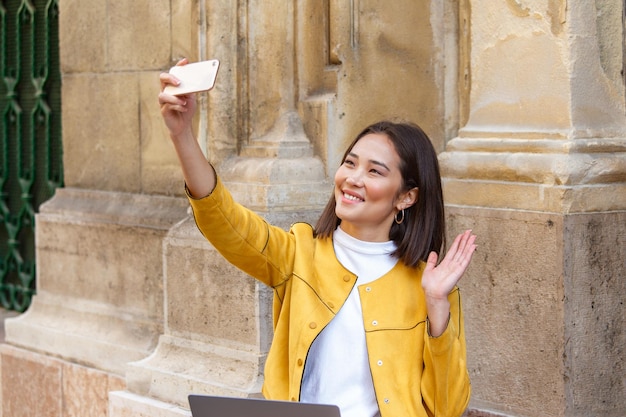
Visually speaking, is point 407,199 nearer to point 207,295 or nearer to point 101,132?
point 207,295

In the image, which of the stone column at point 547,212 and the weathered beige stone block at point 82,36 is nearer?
the stone column at point 547,212

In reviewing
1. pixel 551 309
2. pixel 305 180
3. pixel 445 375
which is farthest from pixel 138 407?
pixel 445 375

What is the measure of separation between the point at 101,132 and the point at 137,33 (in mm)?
596

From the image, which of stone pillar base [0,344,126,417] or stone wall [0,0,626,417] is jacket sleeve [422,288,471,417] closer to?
stone wall [0,0,626,417]

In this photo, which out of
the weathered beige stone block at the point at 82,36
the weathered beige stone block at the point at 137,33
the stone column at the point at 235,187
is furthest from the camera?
the weathered beige stone block at the point at 82,36

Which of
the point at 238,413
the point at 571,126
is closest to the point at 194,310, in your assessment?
the point at 571,126

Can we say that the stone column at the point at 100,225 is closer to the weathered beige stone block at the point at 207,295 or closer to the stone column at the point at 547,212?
the weathered beige stone block at the point at 207,295

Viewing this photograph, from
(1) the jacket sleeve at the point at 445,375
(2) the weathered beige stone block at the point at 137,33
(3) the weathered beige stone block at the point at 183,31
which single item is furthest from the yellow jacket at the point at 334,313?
(2) the weathered beige stone block at the point at 137,33

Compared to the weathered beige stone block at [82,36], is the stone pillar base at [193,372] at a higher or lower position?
lower

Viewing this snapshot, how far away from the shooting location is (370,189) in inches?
123

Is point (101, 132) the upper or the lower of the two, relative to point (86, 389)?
upper

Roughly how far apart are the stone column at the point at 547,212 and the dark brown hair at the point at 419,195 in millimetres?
1161

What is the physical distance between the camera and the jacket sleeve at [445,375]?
9.64 ft

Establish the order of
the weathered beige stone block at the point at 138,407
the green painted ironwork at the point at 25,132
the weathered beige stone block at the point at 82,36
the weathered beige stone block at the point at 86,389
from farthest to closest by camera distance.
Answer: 1. the green painted ironwork at the point at 25,132
2. the weathered beige stone block at the point at 82,36
3. the weathered beige stone block at the point at 86,389
4. the weathered beige stone block at the point at 138,407
